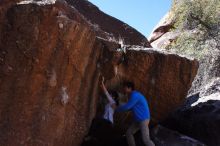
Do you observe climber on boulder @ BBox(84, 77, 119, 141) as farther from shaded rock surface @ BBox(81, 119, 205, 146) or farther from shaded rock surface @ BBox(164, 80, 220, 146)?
shaded rock surface @ BBox(164, 80, 220, 146)

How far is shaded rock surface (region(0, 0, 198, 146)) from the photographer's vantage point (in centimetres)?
770

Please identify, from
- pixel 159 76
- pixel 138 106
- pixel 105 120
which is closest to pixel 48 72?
pixel 138 106

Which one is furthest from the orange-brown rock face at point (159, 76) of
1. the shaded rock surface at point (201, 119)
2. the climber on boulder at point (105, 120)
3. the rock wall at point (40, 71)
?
the rock wall at point (40, 71)

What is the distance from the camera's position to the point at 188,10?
2303 centimetres

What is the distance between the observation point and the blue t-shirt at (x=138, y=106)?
9773mm

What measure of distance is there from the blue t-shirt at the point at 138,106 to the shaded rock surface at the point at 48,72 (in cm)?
74

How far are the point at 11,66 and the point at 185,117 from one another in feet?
20.1

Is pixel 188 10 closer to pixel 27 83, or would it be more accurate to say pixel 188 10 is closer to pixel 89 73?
pixel 89 73

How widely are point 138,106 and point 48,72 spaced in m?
2.58

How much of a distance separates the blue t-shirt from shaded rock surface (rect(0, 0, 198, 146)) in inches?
29.1

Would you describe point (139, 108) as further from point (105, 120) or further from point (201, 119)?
point (201, 119)

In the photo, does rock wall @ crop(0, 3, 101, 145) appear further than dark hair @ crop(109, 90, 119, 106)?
No

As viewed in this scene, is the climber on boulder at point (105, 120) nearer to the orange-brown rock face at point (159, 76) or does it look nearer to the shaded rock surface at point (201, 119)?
the orange-brown rock face at point (159, 76)

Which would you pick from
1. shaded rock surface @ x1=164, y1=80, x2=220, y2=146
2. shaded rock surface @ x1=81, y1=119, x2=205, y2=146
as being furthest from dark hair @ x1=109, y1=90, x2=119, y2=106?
shaded rock surface @ x1=164, y1=80, x2=220, y2=146
